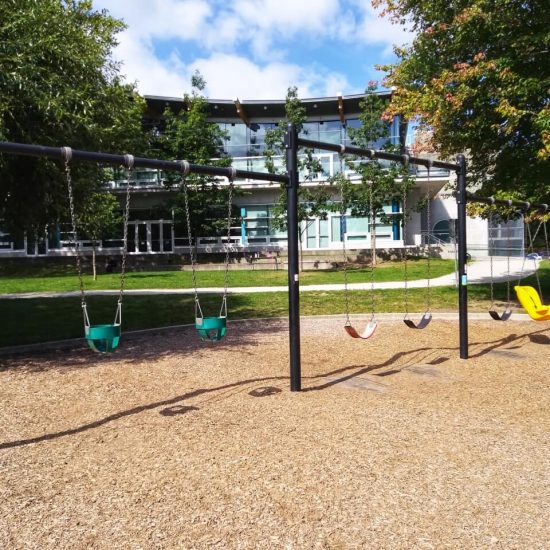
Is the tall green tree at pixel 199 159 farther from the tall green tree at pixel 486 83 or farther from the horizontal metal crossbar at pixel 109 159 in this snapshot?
the horizontal metal crossbar at pixel 109 159

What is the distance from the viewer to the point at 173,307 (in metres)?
13.9

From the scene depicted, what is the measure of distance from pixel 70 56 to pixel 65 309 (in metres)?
7.62

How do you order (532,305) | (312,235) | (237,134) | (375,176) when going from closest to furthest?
1. (532,305)
2. (375,176)
3. (312,235)
4. (237,134)

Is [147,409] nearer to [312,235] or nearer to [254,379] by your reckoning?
[254,379]

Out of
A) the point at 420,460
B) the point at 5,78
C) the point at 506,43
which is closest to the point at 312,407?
the point at 420,460

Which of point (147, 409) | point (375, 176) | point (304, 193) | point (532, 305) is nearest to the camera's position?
point (147, 409)

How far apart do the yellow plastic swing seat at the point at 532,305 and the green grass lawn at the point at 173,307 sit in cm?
380

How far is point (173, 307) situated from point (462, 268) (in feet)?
27.0

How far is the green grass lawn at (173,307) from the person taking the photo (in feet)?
35.3

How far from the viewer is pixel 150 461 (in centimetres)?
407

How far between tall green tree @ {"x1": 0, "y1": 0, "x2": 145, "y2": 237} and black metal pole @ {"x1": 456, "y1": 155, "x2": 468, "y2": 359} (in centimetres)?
535

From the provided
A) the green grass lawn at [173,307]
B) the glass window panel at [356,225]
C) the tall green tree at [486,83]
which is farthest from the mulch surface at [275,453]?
the glass window panel at [356,225]

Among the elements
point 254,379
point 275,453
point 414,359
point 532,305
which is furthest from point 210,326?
point 532,305

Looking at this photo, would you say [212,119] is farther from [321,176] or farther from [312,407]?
[312,407]
